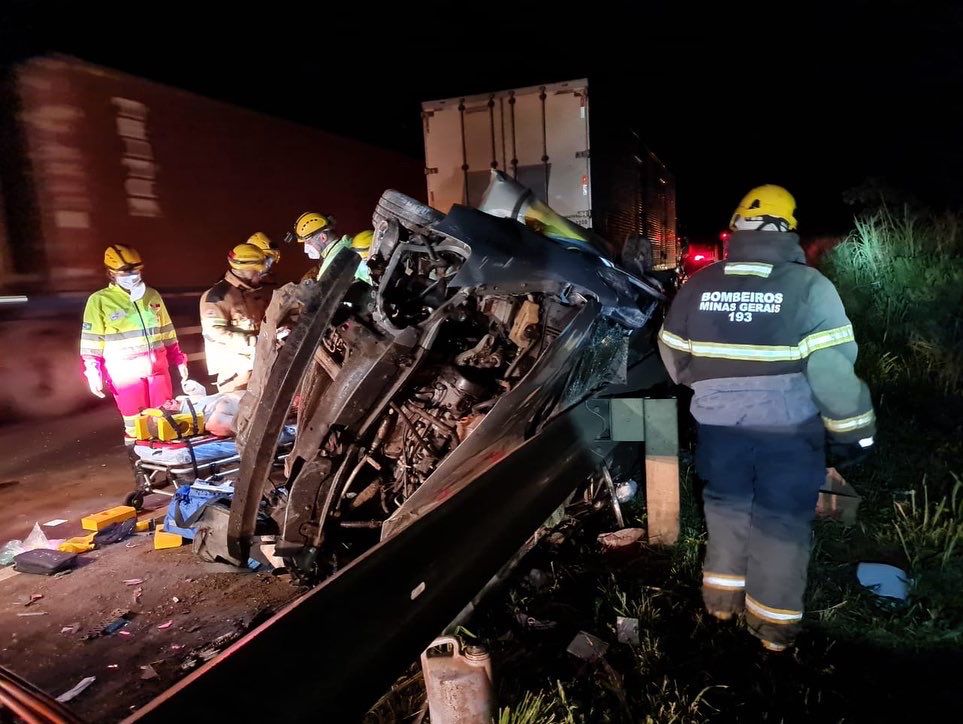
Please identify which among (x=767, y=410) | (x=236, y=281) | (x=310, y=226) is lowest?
(x=767, y=410)

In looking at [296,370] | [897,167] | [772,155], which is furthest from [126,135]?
[772,155]

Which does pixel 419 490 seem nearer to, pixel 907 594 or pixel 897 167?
pixel 907 594

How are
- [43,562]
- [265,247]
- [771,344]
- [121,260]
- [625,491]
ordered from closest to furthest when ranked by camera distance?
[771,344], [43,562], [625,491], [121,260], [265,247]

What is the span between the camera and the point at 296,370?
8.71 feet

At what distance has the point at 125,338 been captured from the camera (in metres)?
5.11

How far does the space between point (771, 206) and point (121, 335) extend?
4.87 m

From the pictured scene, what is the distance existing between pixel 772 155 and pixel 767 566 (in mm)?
27327

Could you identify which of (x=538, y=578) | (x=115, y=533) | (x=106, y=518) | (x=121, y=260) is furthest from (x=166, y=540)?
(x=121, y=260)

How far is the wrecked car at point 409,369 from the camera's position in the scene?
266 centimetres

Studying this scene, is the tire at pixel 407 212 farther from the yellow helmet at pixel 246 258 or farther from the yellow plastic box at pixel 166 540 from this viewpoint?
the yellow helmet at pixel 246 258

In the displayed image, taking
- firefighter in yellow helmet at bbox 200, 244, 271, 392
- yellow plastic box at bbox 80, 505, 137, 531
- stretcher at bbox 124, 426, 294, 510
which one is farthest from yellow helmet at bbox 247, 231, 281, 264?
yellow plastic box at bbox 80, 505, 137, 531

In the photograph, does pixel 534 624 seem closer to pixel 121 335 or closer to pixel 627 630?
pixel 627 630

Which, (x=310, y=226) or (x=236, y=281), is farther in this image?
(x=236, y=281)

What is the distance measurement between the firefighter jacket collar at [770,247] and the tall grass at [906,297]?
14.0 ft
